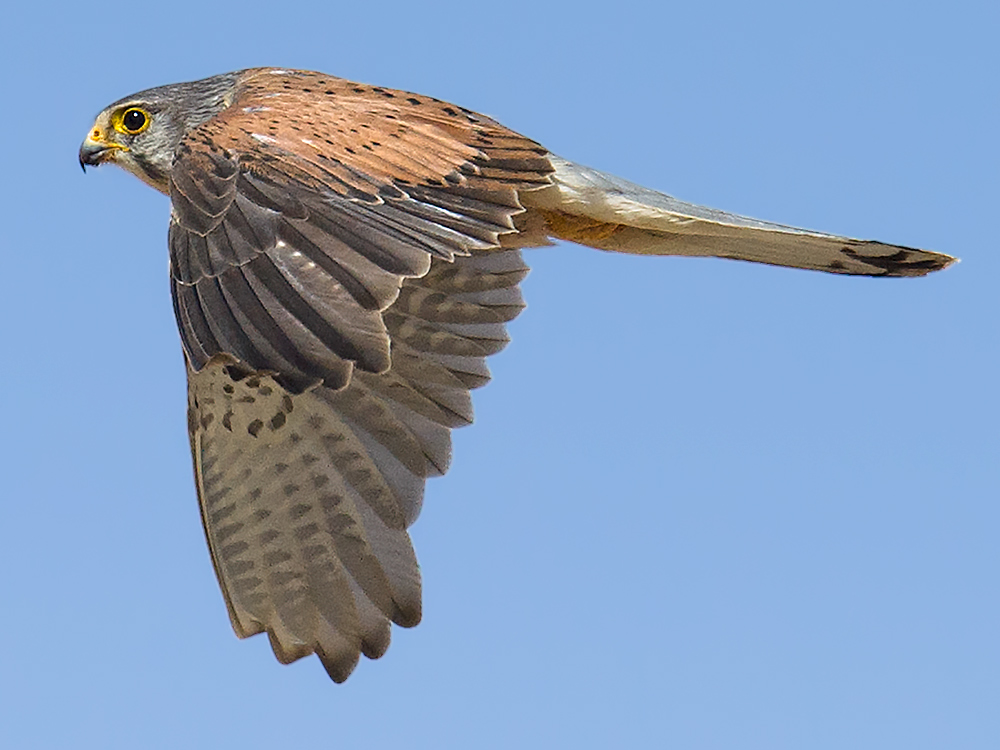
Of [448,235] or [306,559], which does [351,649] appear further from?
[448,235]

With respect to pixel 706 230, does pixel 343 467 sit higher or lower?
lower

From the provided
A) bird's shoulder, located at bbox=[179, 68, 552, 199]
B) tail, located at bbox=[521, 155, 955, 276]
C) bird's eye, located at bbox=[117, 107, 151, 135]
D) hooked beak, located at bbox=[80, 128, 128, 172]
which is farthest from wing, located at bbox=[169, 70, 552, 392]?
hooked beak, located at bbox=[80, 128, 128, 172]

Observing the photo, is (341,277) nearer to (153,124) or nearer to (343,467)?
(343,467)

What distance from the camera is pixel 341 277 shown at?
5258 mm

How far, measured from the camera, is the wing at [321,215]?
5145 mm

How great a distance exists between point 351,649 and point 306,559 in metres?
0.42

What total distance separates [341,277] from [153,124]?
7.97ft

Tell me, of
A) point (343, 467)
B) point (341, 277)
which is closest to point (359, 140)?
point (341, 277)

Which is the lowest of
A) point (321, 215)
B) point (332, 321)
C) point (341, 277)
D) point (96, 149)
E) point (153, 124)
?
point (332, 321)

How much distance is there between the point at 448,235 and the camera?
18.4 ft

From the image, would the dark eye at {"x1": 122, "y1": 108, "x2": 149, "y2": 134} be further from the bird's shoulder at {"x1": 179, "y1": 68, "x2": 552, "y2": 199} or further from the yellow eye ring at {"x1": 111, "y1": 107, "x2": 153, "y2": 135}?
the bird's shoulder at {"x1": 179, "y1": 68, "x2": 552, "y2": 199}

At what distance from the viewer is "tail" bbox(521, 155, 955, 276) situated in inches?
253

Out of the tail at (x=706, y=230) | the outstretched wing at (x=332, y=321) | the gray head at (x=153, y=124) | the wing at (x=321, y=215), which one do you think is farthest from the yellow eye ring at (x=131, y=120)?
the tail at (x=706, y=230)

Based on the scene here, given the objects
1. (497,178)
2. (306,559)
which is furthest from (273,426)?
(497,178)
